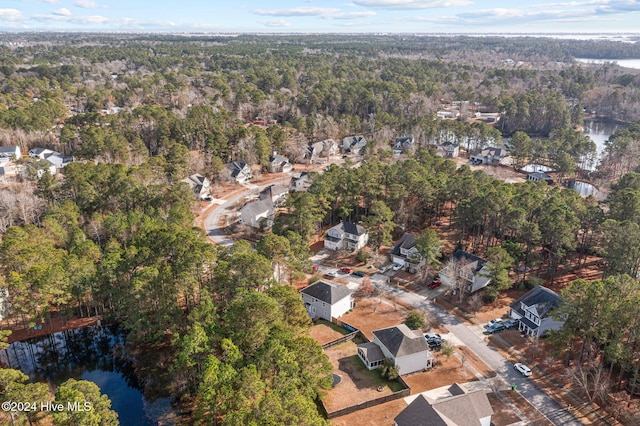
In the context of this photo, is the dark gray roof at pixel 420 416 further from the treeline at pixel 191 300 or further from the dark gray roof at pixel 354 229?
the dark gray roof at pixel 354 229

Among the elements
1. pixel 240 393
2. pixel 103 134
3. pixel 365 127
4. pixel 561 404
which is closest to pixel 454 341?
pixel 561 404

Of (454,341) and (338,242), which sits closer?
Answer: (454,341)

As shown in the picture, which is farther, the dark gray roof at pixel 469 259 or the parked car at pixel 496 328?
the dark gray roof at pixel 469 259

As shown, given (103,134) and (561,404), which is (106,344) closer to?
(561,404)

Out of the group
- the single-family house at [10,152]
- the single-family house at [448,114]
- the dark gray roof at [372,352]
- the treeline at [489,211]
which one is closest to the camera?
the dark gray roof at [372,352]

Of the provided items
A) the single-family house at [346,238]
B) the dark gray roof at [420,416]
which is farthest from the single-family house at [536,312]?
the single-family house at [346,238]

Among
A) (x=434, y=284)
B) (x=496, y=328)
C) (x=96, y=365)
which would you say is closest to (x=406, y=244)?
(x=434, y=284)

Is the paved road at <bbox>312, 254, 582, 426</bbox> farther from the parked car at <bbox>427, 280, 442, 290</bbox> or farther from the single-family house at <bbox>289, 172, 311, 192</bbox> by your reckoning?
the single-family house at <bbox>289, 172, 311, 192</bbox>
